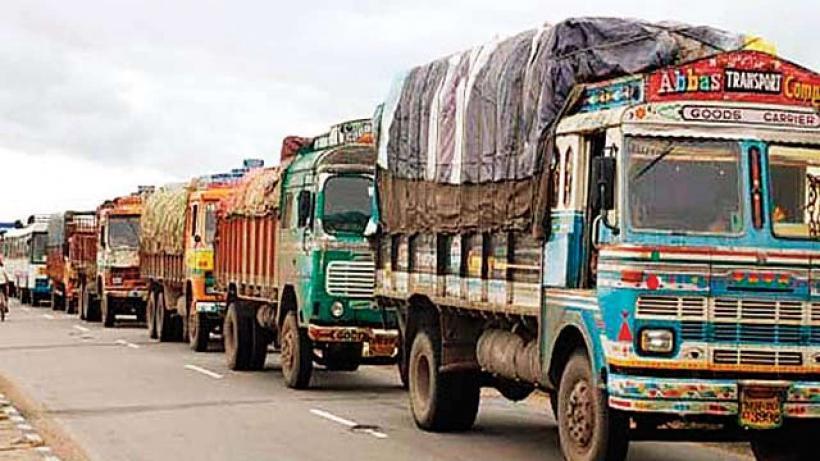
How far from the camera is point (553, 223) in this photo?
13.1m

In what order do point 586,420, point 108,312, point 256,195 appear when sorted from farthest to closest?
point 108,312 < point 256,195 < point 586,420

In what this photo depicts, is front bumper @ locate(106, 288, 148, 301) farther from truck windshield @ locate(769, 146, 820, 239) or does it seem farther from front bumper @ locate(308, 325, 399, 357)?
truck windshield @ locate(769, 146, 820, 239)

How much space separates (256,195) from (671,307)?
13.6 meters

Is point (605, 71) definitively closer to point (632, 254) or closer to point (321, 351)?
point (632, 254)

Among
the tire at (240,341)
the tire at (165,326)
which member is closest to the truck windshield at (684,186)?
the tire at (240,341)

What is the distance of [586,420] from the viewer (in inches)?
489

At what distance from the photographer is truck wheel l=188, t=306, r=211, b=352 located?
3002cm

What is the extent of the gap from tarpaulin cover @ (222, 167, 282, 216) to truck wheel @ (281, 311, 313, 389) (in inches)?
82.7

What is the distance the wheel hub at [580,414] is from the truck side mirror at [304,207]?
8931mm

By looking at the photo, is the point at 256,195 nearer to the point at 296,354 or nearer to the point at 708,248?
the point at 296,354

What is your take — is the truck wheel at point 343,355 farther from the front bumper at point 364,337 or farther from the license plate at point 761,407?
the license plate at point 761,407

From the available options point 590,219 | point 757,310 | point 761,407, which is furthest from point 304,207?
point 761,407

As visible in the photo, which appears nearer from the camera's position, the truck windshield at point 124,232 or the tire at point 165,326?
the tire at point 165,326

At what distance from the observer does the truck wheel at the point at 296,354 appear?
70.3 ft
